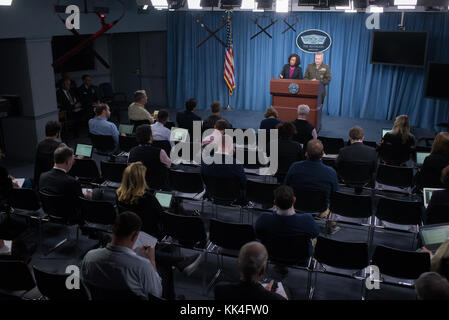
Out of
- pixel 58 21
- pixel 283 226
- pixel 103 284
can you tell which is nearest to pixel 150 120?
pixel 58 21

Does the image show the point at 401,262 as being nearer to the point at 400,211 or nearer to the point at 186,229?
the point at 400,211

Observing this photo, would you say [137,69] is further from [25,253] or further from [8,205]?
[25,253]

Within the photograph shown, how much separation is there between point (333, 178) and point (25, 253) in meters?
3.37

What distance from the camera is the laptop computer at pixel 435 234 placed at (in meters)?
3.80

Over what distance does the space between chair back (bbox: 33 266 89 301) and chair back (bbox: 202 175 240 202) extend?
246 centimetres

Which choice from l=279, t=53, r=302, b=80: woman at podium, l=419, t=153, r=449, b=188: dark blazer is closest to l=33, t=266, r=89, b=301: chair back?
l=419, t=153, r=449, b=188: dark blazer

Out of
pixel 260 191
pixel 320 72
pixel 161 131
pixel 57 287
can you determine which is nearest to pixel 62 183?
pixel 57 287

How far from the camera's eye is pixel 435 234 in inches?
151

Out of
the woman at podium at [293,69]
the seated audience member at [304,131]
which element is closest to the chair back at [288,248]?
the seated audience member at [304,131]

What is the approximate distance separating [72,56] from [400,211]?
10.5 m

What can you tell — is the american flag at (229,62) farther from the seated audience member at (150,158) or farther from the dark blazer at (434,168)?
the dark blazer at (434,168)

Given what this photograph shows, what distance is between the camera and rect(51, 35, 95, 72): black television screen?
469 inches

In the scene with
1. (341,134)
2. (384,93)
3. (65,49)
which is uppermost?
(65,49)
